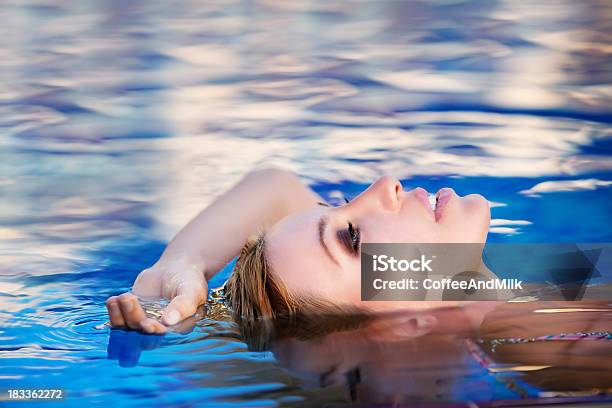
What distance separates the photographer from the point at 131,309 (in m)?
1.46

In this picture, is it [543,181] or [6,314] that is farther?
[543,181]

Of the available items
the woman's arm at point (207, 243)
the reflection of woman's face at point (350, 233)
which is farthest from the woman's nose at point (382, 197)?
the woman's arm at point (207, 243)

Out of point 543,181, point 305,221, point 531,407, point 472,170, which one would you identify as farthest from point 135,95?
point 531,407

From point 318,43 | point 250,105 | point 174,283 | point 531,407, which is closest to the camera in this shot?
point 531,407

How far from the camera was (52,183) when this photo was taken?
2633 millimetres

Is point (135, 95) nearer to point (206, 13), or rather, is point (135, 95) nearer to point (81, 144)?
point (81, 144)

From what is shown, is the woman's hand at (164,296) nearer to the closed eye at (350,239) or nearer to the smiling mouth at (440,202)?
the closed eye at (350,239)

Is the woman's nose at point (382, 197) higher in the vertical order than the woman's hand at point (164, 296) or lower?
higher

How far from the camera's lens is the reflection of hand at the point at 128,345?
140cm

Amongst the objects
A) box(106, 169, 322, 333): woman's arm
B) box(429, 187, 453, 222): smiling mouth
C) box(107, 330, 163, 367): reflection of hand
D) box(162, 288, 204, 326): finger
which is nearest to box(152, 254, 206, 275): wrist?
box(106, 169, 322, 333): woman's arm

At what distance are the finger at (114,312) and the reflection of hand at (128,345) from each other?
22 millimetres


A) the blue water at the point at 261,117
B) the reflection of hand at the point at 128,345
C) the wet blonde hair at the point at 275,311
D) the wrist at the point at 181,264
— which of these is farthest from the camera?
the blue water at the point at 261,117

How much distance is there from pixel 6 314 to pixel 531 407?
3.78 feet

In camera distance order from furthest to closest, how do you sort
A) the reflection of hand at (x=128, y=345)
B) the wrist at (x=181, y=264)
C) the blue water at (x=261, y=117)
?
the blue water at (x=261, y=117) → the wrist at (x=181, y=264) → the reflection of hand at (x=128, y=345)
